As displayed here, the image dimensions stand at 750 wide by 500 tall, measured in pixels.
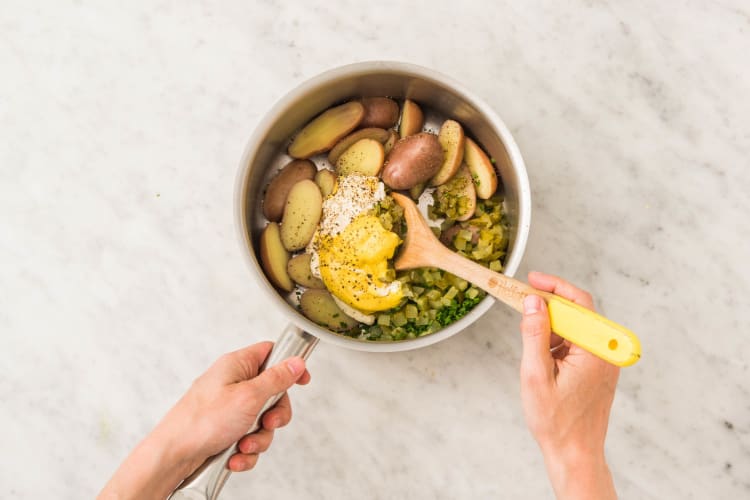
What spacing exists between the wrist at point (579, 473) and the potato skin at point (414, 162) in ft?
1.39

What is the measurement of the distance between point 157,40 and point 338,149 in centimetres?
38

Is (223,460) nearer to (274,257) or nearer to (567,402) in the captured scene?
(274,257)

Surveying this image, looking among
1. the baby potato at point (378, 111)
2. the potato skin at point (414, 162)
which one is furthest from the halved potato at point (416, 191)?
the baby potato at point (378, 111)

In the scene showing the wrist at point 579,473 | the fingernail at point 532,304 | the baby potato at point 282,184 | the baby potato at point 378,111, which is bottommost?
the wrist at point 579,473

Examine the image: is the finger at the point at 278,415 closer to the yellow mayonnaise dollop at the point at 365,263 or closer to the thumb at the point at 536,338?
the yellow mayonnaise dollop at the point at 365,263

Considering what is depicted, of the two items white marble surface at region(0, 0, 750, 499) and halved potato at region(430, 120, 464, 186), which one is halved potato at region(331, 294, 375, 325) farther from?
halved potato at region(430, 120, 464, 186)

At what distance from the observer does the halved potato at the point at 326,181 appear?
947mm

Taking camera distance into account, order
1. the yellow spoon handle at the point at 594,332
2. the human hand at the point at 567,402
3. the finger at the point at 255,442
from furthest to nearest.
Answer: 1. the finger at the point at 255,442
2. the human hand at the point at 567,402
3. the yellow spoon handle at the point at 594,332

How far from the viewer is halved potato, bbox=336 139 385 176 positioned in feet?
3.07

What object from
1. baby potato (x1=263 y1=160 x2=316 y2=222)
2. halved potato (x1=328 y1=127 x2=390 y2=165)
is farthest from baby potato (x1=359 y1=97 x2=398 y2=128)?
baby potato (x1=263 y1=160 x2=316 y2=222)

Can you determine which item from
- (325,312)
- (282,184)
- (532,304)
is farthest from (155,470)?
(532,304)

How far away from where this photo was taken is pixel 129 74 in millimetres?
1051

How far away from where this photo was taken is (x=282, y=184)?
96cm

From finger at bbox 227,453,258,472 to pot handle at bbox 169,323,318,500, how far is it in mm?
27
